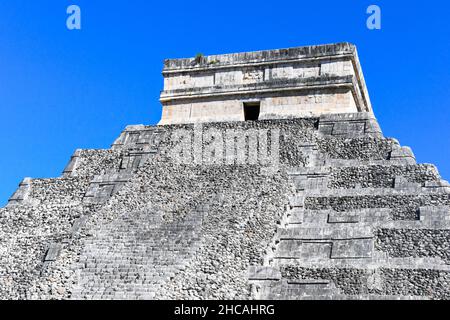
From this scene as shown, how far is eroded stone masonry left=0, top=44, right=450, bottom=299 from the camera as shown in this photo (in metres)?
12.8

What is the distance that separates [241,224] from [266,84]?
7247 mm

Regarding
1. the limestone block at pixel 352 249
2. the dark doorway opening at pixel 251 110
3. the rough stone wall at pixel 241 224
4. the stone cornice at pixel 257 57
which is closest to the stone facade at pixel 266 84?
the stone cornice at pixel 257 57

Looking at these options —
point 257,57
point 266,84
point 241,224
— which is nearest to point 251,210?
point 241,224

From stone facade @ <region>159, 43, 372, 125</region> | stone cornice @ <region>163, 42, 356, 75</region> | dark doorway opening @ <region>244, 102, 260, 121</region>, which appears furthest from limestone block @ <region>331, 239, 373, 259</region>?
stone cornice @ <region>163, 42, 356, 75</region>

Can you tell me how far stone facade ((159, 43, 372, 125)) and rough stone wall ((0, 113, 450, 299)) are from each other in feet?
4.64

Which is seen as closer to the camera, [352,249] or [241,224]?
[352,249]

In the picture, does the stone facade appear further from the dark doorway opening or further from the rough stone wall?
the rough stone wall

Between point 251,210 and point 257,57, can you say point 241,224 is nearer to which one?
point 251,210

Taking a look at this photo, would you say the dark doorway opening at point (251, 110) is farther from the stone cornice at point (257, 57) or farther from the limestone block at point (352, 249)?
the limestone block at point (352, 249)

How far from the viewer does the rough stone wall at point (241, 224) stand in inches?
502

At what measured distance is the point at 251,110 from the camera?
821 inches

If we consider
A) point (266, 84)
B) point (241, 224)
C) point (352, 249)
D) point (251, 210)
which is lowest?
point (352, 249)

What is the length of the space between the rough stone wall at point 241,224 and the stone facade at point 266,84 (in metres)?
1.41
